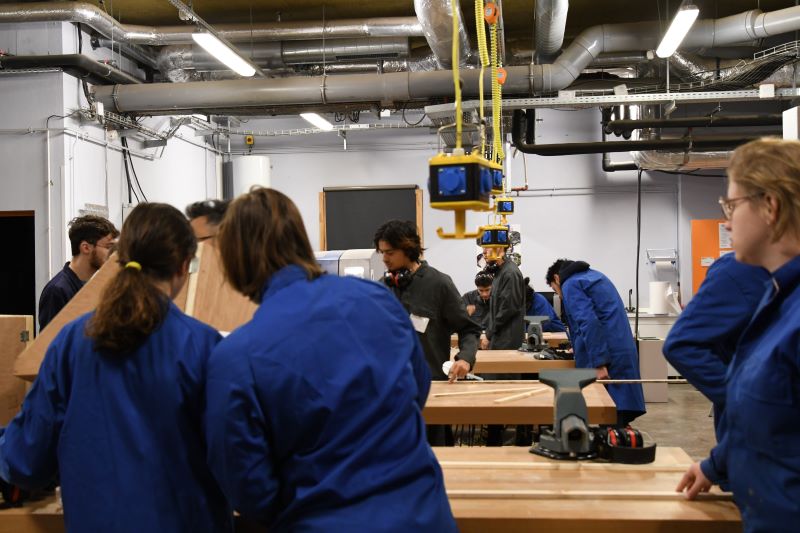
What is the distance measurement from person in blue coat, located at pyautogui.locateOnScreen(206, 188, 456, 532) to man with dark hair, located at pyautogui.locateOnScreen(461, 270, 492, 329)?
17.0 feet

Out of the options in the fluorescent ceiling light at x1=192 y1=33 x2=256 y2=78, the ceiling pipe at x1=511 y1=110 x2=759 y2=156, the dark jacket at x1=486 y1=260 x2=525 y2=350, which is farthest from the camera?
the ceiling pipe at x1=511 y1=110 x2=759 y2=156

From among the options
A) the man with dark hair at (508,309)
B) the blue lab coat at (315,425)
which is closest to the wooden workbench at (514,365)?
the man with dark hair at (508,309)

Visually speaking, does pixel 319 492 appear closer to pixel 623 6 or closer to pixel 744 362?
pixel 744 362

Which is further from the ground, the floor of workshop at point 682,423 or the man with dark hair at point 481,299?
the man with dark hair at point 481,299

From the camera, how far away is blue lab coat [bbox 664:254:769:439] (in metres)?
1.97

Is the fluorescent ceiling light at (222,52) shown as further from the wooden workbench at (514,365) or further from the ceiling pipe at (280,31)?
the wooden workbench at (514,365)

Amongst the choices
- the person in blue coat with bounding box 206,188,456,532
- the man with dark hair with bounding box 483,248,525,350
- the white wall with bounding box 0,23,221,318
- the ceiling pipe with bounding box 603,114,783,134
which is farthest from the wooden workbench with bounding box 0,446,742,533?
the ceiling pipe with bounding box 603,114,783,134

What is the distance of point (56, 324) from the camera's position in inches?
83.7

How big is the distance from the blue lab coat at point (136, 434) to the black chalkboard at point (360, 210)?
8790 millimetres

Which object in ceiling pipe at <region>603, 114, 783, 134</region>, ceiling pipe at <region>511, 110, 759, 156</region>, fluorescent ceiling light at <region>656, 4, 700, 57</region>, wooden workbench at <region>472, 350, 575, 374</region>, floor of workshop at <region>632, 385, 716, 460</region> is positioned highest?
fluorescent ceiling light at <region>656, 4, 700, 57</region>

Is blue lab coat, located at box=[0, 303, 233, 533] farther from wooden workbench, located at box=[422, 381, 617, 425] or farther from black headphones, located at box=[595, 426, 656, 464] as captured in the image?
wooden workbench, located at box=[422, 381, 617, 425]

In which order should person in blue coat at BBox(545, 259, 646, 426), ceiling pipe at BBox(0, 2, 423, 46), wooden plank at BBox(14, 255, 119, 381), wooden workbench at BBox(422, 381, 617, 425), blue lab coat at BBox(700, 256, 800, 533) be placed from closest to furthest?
blue lab coat at BBox(700, 256, 800, 533) → wooden plank at BBox(14, 255, 119, 381) → wooden workbench at BBox(422, 381, 617, 425) → person in blue coat at BBox(545, 259, 646, 426) → ceiling pipe at BBox(0, 2, 423, 46)

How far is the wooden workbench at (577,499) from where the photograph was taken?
1697 mm

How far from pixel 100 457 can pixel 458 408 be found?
175 centimetres
